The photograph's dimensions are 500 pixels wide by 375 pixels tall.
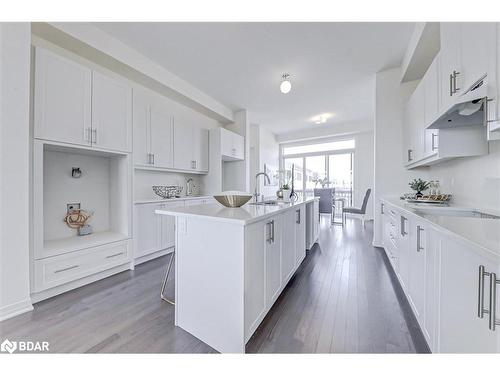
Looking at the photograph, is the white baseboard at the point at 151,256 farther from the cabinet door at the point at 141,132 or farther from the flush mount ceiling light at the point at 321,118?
the flush mount ceiling light at the point at 321,118

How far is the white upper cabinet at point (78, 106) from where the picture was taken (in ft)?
5.72

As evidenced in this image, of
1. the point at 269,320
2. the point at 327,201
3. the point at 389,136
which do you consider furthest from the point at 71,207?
the point at 327,201

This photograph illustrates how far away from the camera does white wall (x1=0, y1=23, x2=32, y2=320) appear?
4.88 feet

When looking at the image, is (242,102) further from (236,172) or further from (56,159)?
(56,159)

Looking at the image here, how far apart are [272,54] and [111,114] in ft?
7.14

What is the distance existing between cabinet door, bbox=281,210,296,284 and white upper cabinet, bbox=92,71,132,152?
2115 millimetres

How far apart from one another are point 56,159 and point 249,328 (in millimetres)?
2634

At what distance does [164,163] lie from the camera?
10.0 ft

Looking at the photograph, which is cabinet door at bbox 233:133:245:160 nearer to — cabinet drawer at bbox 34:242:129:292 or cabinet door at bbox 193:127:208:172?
cabinet door at bbox 193:127:208:172

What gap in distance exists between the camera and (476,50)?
1197 mm

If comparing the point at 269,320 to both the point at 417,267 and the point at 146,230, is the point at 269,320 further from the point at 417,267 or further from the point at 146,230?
the point at 146,230

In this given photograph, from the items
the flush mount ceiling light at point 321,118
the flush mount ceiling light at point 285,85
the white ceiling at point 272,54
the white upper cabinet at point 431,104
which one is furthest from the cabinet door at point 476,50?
the flush mount ceiling light at point 321,118

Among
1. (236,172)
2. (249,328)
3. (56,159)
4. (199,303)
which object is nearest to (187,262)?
(199,303)

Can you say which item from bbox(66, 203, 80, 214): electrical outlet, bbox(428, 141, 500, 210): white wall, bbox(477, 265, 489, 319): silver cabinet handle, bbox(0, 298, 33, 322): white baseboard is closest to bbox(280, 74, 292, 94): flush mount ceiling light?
bbox(428, 141, 500, 210): white wall
